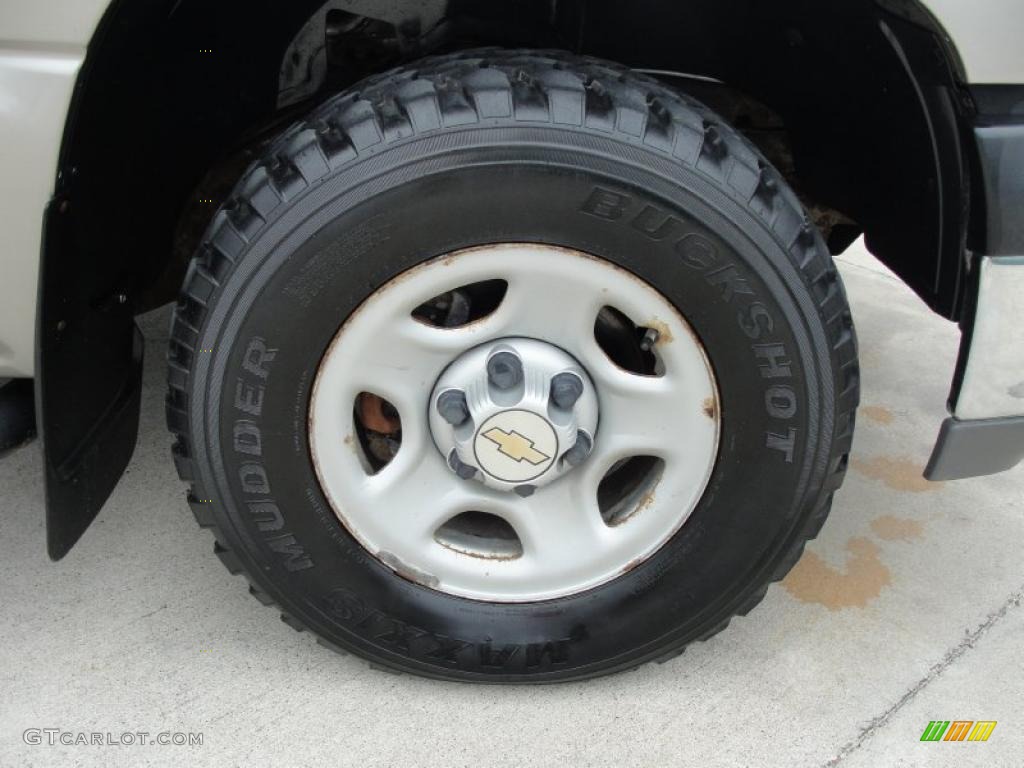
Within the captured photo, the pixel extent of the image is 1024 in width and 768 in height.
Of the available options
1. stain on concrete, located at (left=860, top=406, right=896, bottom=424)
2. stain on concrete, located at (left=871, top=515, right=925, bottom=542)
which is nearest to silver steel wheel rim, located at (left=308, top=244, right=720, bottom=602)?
stain on concrete, located at (left=871, top=515, right=925, bottom=542)

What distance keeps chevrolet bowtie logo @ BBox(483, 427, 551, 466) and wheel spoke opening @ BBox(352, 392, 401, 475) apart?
207 mm

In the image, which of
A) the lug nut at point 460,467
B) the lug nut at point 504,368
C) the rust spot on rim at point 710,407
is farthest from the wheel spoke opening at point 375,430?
the rust spot on rim at point 710,407

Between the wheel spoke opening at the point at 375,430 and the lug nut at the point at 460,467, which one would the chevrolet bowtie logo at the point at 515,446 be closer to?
the lug nut at the point at 460,467

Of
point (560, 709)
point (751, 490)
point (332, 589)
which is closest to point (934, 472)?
point (751, 490)

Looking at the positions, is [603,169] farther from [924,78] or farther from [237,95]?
[237,95]

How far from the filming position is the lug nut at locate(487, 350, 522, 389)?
1.43m

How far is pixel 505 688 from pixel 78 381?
0.97m

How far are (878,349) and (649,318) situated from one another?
1.87m

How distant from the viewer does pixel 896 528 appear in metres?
2.20

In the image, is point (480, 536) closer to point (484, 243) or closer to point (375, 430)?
point (375, 430)

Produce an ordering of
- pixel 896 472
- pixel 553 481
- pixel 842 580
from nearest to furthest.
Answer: pixel 553 481 < pixel 842 580 < pixel 896 472

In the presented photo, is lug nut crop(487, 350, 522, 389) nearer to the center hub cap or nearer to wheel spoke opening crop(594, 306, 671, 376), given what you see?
the center hub cap

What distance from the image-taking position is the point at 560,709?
5.46ft

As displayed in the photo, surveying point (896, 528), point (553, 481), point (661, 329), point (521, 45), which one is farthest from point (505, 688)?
point (521, 45)
